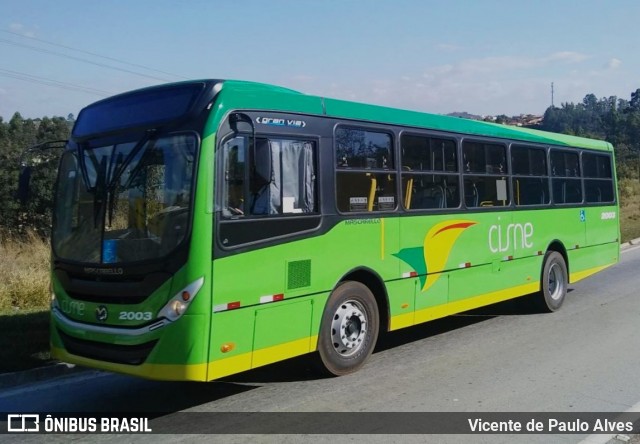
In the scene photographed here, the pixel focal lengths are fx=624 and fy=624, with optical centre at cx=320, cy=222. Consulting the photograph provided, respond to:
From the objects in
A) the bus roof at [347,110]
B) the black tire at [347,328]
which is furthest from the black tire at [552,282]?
the black tire at [347,328]

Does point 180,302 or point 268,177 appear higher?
point 268,177

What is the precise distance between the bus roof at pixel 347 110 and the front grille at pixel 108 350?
7.53 ft

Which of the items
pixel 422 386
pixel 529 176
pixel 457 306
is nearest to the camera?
pixel 422 386

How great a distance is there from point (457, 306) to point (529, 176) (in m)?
A: 3.07

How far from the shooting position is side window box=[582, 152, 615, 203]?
476 inches

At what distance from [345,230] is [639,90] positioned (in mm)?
96047

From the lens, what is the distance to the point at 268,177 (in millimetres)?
5602

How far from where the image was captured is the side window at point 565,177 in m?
11.0

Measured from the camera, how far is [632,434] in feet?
16.9

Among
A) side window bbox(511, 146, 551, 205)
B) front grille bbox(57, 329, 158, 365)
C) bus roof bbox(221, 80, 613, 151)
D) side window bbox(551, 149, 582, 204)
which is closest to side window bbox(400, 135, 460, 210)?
bus roof bbox(221, 80, 613, 151)

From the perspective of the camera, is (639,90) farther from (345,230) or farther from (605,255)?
(345,230)

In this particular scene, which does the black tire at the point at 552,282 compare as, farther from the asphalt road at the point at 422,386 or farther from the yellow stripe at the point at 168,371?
the yellow stripe at the point at 168,371

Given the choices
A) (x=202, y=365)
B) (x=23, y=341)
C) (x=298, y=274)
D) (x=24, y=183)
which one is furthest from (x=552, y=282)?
(x=24, y=183)

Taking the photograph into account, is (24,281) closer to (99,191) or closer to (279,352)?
(99,191)
